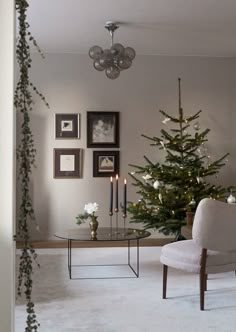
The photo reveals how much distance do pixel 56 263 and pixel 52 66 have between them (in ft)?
9.27

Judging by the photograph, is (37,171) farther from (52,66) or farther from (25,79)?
(25,79)

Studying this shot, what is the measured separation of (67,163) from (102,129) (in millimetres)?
677

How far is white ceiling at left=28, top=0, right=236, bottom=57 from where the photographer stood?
14.6ft

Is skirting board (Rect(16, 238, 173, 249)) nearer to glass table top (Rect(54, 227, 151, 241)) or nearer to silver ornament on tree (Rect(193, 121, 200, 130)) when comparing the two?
glass table top (Rect(54, 227, 151, 241))

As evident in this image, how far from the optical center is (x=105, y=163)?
6.46m

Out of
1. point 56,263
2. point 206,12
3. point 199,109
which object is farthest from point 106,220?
point 206,12

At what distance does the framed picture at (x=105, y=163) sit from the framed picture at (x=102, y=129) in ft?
0.37

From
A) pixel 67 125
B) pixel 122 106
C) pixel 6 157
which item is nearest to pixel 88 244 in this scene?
pixel 67 125

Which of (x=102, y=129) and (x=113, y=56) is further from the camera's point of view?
(x=102, y=129)

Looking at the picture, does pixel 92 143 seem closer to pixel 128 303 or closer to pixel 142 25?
pixel 142 25

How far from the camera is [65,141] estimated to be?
6410mm

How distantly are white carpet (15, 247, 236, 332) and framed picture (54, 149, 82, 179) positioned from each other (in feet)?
5.71

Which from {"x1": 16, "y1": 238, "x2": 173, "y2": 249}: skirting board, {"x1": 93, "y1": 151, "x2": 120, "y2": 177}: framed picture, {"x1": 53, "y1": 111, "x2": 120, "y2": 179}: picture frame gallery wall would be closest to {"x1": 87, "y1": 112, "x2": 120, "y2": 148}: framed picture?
{"x1": 53, "y1": 111, "x2": 120, "y2": 179}: picture frame gallery wall

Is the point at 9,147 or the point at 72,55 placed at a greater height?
the point at 72,55
